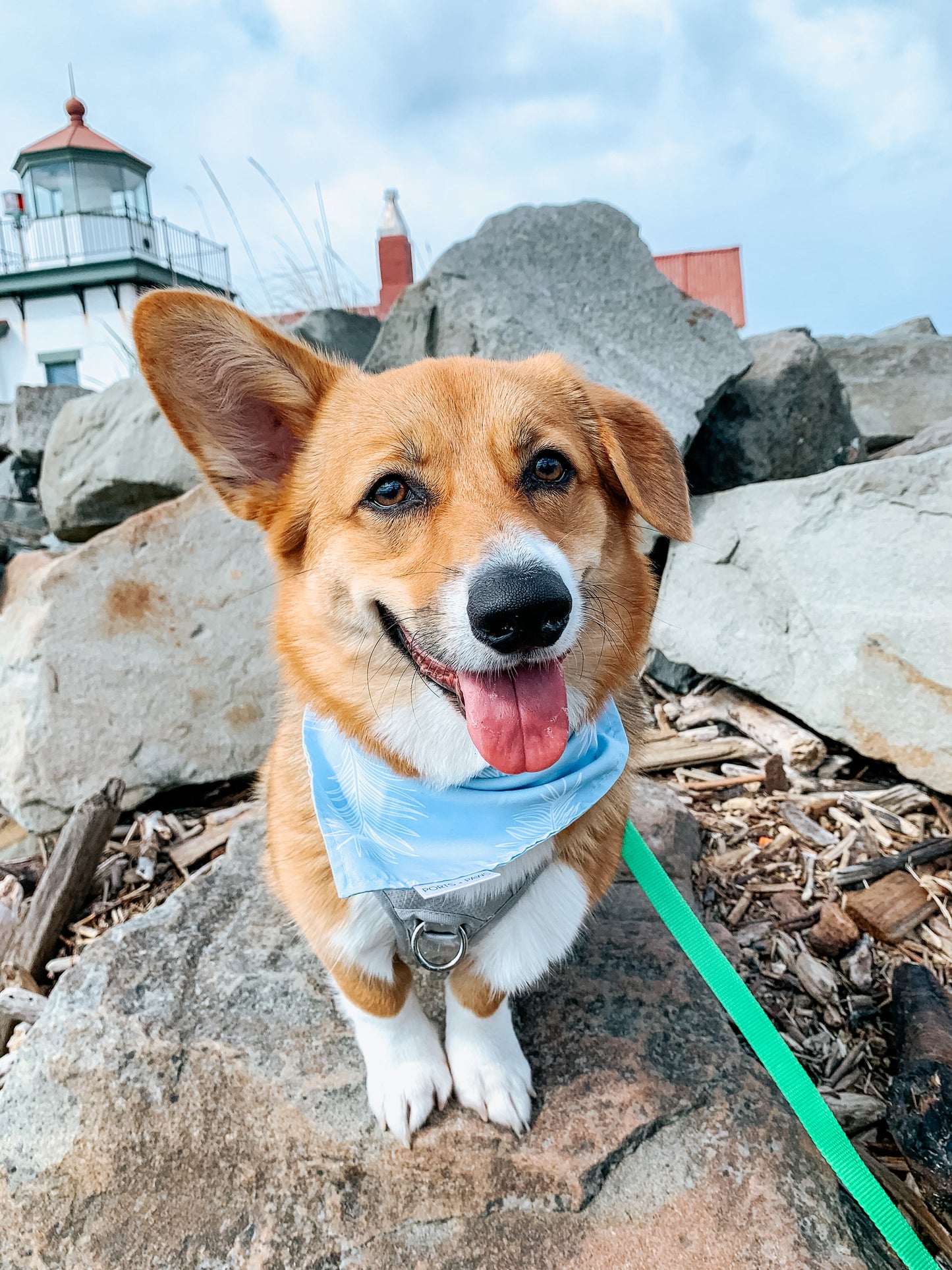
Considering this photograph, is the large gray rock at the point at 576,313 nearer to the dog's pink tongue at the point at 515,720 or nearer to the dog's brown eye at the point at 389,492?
the dog's brown eye at the point at 389,492

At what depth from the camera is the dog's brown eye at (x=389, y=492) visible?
6.92 feet

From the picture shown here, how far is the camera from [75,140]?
2912 cm

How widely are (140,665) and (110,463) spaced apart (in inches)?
85.8

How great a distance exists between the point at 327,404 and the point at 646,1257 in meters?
2.24

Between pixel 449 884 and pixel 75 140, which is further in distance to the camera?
pixel 75 140

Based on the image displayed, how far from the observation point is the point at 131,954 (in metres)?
2.50

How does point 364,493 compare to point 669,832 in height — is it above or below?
above

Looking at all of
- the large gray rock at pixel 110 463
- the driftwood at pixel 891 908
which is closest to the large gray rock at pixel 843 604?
the driftwood at pixel 891 908

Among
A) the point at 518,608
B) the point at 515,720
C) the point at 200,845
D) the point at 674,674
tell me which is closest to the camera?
the point at 518,608

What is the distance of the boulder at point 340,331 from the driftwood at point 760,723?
350 centimetres

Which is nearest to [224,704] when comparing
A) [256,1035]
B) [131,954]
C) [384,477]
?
[131,954]

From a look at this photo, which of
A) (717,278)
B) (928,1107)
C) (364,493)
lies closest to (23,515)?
(364,493)

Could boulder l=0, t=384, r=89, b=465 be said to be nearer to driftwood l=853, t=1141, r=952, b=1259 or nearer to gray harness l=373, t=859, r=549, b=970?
gray harness l=373, t=859, r=549, b=970

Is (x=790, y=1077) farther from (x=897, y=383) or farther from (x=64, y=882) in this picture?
(x=897, y=383)
